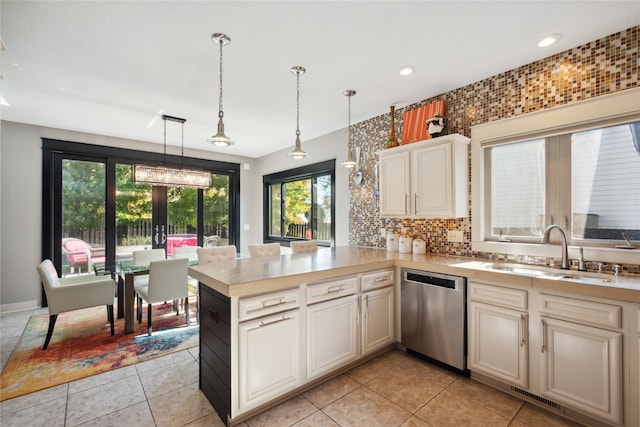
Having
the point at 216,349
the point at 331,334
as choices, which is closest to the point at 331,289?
the point at 331,334

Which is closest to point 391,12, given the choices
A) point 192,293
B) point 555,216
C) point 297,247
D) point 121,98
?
point 555,216

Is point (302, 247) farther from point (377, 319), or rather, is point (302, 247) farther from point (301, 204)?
point (301, 204)

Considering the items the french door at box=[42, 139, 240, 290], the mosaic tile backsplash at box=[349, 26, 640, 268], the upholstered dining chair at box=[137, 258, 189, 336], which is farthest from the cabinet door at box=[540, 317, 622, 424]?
the french door at box=[42, 139, 240, 290]

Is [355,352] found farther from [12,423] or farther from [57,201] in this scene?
[57,201]

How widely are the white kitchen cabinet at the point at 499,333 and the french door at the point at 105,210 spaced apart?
4184 millimetres

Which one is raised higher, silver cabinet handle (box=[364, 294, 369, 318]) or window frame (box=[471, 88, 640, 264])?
window frame (box=[471, 88, 640, 264])

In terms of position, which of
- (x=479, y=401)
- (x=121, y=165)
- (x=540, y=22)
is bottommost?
(x=479, y=401)

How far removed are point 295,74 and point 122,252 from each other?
4.31 meters

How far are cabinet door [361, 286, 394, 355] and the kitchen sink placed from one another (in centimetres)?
97

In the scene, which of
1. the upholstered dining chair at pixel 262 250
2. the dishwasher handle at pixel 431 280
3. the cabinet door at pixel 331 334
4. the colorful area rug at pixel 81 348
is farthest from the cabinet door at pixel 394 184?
the colorful area rug at pixel 81 348

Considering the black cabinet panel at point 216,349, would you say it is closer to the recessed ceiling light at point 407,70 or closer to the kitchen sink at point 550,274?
the kitchen sink at point 550,274

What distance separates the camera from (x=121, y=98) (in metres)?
3.23

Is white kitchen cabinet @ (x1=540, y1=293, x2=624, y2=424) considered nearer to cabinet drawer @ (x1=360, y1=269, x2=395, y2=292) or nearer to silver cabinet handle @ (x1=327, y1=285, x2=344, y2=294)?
cabinet drawer @ (x1=360, y1=269, x2=395, y2=292)

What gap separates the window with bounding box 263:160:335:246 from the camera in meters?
4.67
